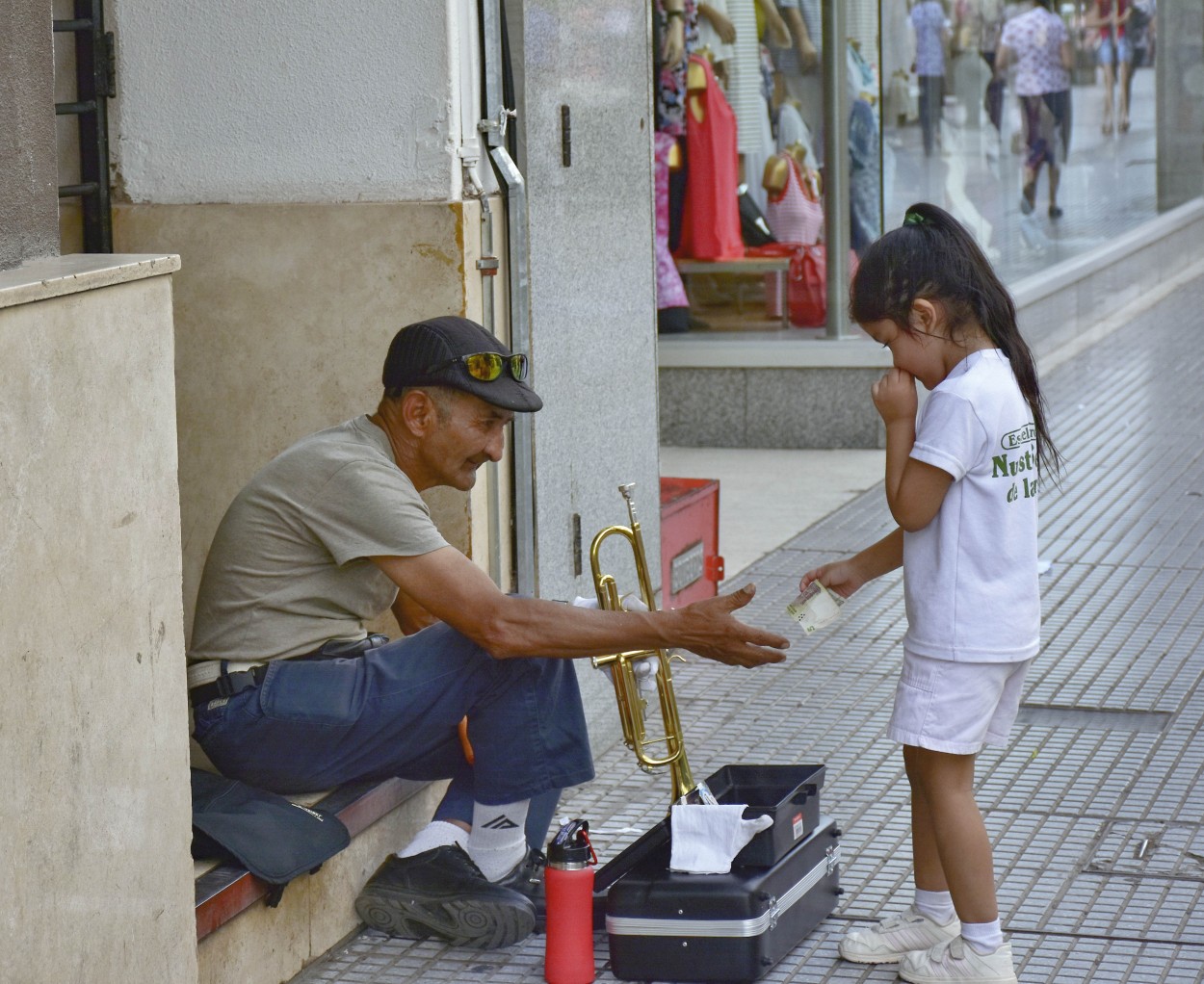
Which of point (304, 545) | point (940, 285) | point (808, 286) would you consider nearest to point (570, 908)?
point (304, 545)

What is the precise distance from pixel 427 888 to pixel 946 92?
27.4 feet

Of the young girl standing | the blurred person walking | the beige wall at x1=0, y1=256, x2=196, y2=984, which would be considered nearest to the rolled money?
the young girl standing

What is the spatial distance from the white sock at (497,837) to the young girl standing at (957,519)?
2.75 ft

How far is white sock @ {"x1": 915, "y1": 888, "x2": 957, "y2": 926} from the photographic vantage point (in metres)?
3.66

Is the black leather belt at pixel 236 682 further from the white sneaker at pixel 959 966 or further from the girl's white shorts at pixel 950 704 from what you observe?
the white sneaker at pixel 959 966

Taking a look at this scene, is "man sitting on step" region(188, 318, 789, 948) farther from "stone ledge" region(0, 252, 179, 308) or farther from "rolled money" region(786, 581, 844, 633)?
"stone ledge" region(0, 252, 179, 308)

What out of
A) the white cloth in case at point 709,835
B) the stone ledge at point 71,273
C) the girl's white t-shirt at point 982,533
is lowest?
the white cloth in case at point 709,835

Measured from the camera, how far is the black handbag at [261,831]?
3504 millimetres

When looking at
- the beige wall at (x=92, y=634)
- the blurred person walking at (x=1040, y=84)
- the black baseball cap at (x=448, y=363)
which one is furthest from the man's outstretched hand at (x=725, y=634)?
the blurred person walking at (x=1040, y=84)

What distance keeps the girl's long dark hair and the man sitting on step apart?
67 cm

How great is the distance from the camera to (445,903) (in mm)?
3809

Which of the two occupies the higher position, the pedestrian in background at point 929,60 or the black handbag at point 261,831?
the pedestrian in background at point 929,60

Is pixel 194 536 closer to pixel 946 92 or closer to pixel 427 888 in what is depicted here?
pixel 427 888

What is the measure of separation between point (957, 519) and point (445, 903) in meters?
1.29
